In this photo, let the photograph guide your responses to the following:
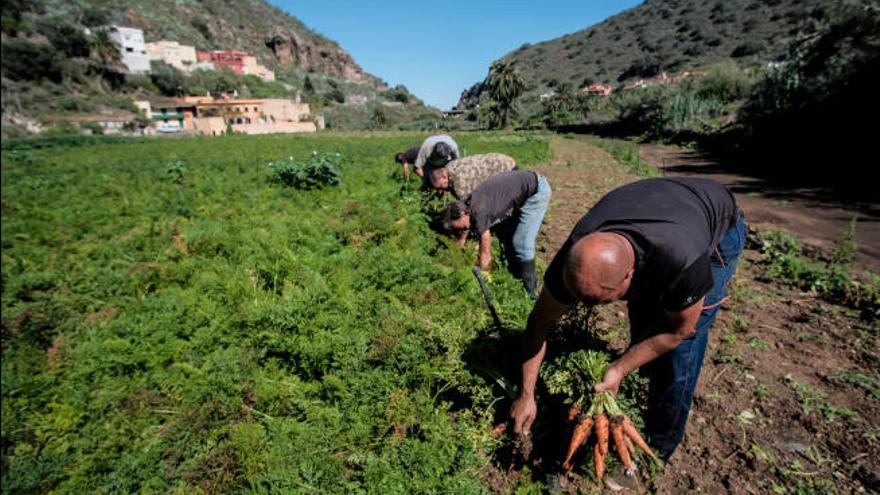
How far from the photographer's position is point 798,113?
16.6m

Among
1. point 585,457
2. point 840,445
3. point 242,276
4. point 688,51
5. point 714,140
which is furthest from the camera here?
point 688,51

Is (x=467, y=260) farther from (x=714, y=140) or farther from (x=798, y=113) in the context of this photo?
(x=714, y=140)

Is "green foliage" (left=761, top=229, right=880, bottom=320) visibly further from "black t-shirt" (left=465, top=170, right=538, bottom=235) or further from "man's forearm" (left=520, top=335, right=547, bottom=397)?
"man's forearm" (left=520, top=335, right=547, bottom=397)

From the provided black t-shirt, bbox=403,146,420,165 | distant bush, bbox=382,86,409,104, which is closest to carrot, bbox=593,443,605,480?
black t-shirt, bbox=403,146,420,165

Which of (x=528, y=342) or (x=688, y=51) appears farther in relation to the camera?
(x=688, y=51)

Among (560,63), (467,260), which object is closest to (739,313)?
(467,260)

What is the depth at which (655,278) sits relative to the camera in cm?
193

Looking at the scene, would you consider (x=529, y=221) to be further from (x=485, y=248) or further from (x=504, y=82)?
(x=504, y=82)

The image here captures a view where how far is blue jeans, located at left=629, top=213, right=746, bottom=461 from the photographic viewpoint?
230cm

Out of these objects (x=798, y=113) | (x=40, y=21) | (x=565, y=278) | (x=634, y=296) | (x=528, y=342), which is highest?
(x=798, y=113)

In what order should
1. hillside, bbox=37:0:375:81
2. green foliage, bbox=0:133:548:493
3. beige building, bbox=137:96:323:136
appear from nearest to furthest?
green foliage, bbox=0:133:548:493 < beige building, bbox=137:96:323:136 < hillside, bbox=37:0:375:81

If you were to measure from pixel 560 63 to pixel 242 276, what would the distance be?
10918 centimetres

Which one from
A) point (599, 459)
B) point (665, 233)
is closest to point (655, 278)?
point (665, 233)

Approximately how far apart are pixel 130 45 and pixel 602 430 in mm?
2840
